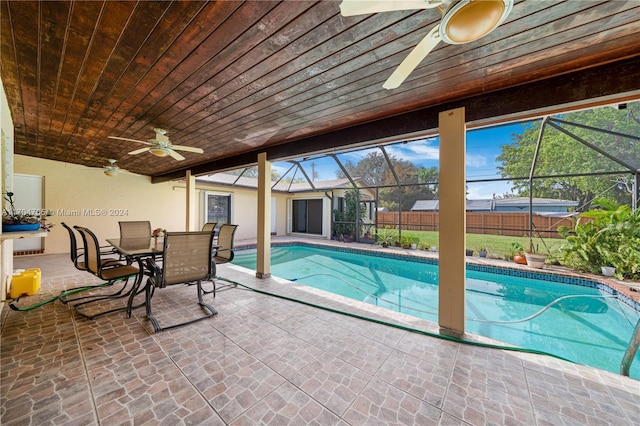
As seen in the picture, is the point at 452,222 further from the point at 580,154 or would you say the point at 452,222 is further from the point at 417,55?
the point at 580,154

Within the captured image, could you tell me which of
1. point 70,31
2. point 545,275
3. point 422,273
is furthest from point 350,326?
point 545,275

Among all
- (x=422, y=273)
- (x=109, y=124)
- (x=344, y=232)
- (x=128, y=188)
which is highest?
(x=109, y=124)

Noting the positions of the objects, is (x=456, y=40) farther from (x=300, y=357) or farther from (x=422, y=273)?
(x=422, y=273)

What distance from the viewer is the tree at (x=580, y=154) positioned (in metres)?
8.69

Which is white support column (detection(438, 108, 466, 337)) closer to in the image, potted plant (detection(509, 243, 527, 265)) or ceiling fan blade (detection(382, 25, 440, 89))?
ceiling fan blade (detection(382, 25, 440, 89))

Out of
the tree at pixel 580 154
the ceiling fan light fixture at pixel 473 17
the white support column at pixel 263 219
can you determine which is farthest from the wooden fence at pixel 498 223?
the ceiling fan light fixture at pixel 473 17

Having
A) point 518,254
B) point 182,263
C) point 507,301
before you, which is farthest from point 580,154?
point 182,263

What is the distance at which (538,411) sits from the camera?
1451 millimetres

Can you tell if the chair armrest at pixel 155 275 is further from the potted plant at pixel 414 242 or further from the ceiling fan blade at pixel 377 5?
the potted plant at pixel 414 242

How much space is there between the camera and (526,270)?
535 centimetres

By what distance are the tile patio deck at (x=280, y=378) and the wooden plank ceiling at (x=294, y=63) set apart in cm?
215

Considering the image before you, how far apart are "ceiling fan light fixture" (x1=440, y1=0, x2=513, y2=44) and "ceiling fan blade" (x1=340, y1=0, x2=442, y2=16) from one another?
9cm

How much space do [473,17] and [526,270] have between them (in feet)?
20.4

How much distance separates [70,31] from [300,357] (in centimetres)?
294
